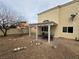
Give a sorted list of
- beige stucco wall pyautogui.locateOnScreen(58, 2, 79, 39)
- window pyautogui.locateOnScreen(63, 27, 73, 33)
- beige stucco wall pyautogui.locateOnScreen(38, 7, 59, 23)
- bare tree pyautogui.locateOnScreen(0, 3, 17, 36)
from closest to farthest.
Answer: beige stucco wall pyautogui.locateOnScreen(58, 2, 79, 39), window pyautogui.locateOnScreen(63, 27, 73, 33), beige stucco wall pyautogui.locateOnScreen(38, 7, 59, 23), bare tree pyautogui.locateOnScreen(0, 3, 17, 36)

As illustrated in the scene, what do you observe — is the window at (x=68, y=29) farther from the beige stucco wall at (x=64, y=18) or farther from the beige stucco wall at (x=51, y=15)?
the beige stucco wall at (x=51, y=15)

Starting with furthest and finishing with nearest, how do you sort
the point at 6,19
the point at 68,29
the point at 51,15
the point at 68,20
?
the point at 6,19, the point at 51,15, the point at 68,29, the point at 68,20

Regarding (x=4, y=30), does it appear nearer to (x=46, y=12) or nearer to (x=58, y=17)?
(x=46, y=12)

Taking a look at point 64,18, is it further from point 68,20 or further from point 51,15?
point 51,15

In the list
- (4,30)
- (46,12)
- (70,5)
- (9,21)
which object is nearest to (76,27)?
(70,5)

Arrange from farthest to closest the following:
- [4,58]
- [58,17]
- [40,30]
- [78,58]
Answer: [40,30], [58,17], [4,58], [78,58]

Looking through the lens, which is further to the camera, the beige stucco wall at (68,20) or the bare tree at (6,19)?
the bare tree at (6,19)

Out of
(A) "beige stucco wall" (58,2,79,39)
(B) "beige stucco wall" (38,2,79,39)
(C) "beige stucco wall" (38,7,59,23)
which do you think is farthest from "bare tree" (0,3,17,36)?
(A) "beige stucco wall" (58,2,79,39)

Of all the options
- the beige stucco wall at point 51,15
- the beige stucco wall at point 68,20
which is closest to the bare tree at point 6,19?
the beige stucco wall at point 51,15

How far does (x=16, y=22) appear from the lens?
33.5 metres

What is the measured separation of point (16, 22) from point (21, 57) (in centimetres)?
2314

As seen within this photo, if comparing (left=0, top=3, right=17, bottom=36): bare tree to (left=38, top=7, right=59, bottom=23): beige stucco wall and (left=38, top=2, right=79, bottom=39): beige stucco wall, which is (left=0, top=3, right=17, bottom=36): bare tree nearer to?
(left=38, top=7, right=59, bottom=23): beige stucco wall

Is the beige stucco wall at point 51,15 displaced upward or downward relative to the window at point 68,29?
upward

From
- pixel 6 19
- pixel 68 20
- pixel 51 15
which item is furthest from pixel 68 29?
pixel 6 19
